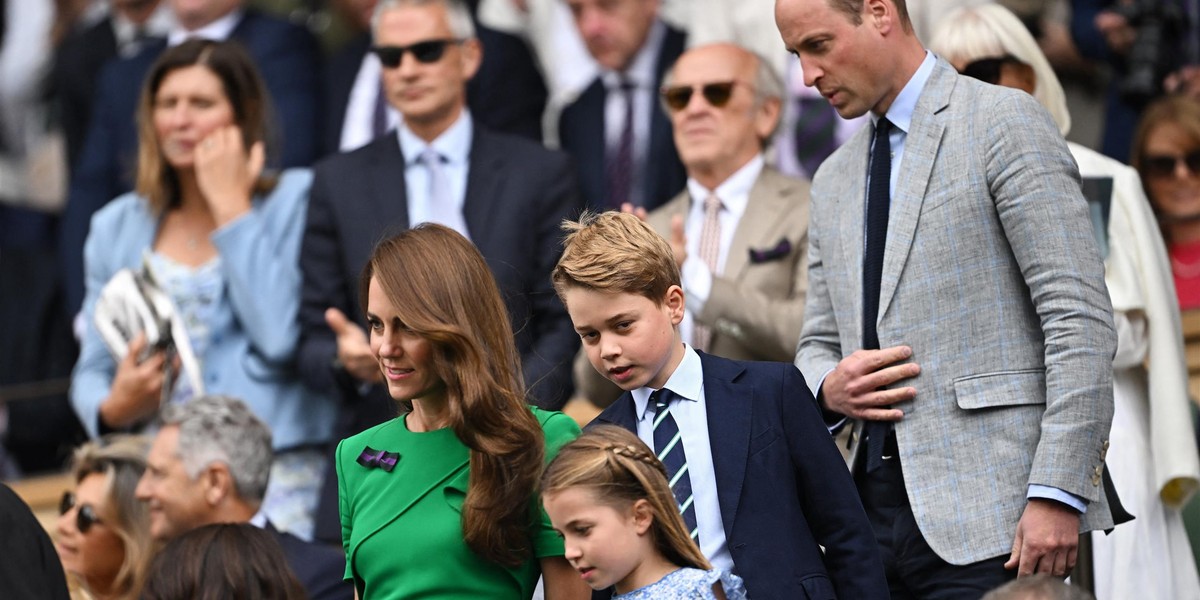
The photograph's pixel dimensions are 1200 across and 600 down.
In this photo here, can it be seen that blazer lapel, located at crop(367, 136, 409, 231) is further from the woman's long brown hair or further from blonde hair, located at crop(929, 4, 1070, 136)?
the woman's long brown hair

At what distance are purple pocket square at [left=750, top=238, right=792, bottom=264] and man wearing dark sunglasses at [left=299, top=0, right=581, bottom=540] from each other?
63 centimetres

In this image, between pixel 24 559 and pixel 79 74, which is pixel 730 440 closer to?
pixel 24 559

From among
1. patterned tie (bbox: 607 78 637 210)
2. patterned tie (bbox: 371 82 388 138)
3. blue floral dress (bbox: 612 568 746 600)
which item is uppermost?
patterned tie (bbox: 371 82 388 138)

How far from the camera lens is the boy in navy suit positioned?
3.39 m

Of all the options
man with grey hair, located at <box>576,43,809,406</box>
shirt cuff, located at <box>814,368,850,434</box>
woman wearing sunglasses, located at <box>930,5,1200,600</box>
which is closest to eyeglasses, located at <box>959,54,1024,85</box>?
woman wearing sunglasses, located at <box>930,5,1200,600</box>

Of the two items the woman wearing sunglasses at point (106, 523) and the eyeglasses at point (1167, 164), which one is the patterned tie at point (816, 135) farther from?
the woman wearing sunglasses at point (106, 523)

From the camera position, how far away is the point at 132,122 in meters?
7.08

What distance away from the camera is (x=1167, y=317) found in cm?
474

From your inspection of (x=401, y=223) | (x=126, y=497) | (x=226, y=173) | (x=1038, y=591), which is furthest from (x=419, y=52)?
(x=1038, y=591)

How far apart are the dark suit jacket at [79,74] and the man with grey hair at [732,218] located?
10.3 feet

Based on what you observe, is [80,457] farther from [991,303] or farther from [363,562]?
[991,303]

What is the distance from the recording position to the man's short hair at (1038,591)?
10.3ft

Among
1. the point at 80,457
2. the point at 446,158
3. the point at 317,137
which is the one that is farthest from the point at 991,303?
the point at 317,137

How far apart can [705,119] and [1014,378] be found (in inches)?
87.7
